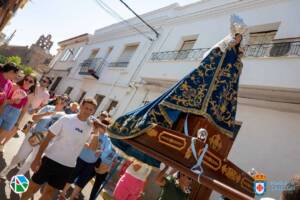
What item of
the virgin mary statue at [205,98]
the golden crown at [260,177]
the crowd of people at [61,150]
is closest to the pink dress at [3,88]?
the crowd of people at [61,150]

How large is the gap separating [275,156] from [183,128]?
202 inches

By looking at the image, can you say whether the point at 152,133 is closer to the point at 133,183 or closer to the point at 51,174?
the point at 51,174

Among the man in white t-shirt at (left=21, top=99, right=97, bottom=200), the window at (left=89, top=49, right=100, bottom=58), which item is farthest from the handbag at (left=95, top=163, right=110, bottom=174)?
the window at (left=89, top=49, right=100, bottom=58)

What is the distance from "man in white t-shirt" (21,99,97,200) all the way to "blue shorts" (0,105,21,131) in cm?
184

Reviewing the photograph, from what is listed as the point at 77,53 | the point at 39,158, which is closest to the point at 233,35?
the point at 39,158

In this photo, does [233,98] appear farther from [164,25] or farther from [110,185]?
[164,25]

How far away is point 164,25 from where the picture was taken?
14.3m

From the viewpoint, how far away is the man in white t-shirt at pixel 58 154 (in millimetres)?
3875

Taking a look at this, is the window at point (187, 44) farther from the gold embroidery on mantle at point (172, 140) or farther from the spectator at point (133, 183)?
the gold embroidery on mantle at point (172, 140)

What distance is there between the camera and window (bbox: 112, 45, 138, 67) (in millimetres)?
16038

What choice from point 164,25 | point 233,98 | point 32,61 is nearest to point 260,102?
point 233,98

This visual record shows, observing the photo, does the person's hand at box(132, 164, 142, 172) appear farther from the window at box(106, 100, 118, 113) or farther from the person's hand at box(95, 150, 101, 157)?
the window at box(106, 100, 118, 113)

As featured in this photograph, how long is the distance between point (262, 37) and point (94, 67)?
39.1ft

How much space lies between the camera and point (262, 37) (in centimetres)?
920
